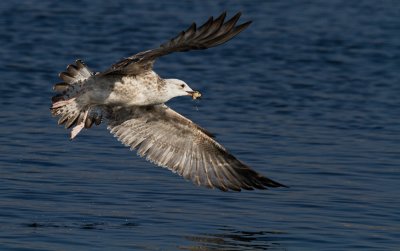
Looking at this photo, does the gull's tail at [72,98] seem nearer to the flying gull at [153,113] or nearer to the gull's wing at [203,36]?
the flying gull at [153,113]

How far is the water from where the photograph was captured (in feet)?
31.9

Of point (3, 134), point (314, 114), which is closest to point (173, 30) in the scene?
point (314, 114)

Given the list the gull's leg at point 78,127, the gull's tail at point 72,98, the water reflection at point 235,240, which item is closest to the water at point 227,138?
the water reflection at point 235,240

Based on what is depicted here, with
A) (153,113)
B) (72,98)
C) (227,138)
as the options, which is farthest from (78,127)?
(227,138)

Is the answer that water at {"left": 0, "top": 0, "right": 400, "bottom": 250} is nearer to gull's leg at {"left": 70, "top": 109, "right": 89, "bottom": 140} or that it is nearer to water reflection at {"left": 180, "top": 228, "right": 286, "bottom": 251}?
water reflection at {"left": 180, "top": 228, "right": 286, "bottom": 251}

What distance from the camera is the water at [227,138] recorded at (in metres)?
9.73

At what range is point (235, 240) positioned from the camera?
31.0 ft

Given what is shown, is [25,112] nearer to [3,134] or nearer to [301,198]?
[3,134]

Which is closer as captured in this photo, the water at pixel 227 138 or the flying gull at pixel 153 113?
the flying gull at pixel 153 113

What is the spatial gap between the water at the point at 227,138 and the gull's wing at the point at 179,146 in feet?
1.17

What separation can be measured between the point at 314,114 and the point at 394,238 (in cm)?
646

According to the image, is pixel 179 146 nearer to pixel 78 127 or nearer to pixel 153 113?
pixel 153 113

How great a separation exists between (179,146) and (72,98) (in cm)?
130

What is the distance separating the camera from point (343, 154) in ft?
43.4
